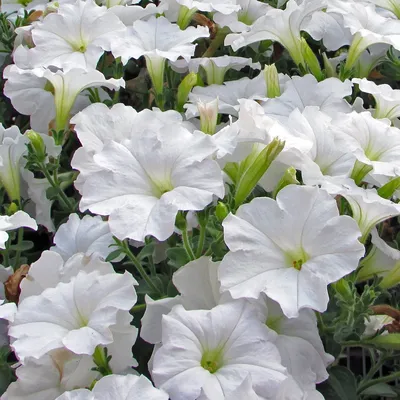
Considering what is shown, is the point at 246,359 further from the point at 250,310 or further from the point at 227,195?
the point at 227,195

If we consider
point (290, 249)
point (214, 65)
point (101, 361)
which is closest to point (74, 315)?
point (101, 361)

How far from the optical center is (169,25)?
1.24 meters

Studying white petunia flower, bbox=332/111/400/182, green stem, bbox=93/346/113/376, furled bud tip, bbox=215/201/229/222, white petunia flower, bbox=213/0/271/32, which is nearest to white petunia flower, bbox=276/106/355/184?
white petunia flower, bbox=332/111/400/182

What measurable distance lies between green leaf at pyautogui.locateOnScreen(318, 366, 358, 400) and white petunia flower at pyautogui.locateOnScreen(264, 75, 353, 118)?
41cm

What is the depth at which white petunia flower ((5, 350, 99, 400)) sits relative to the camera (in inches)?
31.9

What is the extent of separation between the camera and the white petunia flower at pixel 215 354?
2.40ft

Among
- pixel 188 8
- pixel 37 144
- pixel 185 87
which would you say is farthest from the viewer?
pixel 188 8

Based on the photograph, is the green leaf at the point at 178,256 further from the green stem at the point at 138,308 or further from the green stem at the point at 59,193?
the green stem at the point at 59,193

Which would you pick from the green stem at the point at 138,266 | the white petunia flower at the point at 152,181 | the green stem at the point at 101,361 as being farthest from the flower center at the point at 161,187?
the green stem at the point at 101,361

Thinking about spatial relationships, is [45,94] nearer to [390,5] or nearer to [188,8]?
[188,8]

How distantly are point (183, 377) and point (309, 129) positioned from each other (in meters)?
0.40

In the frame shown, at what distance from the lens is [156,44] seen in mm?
1217

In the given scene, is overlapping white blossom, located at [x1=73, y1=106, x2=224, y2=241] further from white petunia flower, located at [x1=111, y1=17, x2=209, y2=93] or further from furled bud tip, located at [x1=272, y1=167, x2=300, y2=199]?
white petunia flower, located at [x1=111, y1=17, x2=209, y2=93]

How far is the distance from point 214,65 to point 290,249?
530mm
